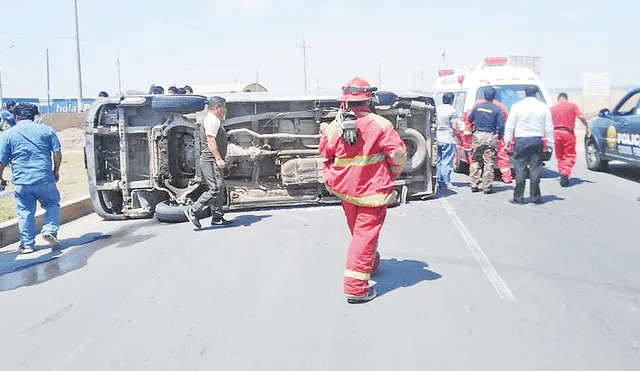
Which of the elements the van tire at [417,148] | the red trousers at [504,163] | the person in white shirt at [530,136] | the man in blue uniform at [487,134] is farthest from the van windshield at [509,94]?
the van tire at [417,148]

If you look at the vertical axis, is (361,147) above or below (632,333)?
above

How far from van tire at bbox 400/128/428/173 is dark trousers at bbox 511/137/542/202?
131 cm

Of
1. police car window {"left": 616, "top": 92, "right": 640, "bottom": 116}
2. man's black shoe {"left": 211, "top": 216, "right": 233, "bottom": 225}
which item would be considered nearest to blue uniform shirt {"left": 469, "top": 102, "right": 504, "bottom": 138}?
police car window {"left": 616, "top": 92, "right": 640, "bottom": 116}

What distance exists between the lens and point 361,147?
4.54 metres

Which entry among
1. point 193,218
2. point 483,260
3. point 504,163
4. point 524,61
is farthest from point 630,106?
point 193,218

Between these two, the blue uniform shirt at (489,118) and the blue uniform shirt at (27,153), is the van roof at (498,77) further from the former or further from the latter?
the blue uniform shirt at (27,153)

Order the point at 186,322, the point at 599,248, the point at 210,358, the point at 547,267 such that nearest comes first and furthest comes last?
the point at 210,358 → the point at 186,322 → the point at 547,267 → the point at 599,248

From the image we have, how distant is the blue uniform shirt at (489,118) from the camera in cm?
921

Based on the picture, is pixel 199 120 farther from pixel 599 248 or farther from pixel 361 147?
pixel 599 248

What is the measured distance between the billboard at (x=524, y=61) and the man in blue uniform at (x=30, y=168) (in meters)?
12.8

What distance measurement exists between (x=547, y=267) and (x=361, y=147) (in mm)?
2207

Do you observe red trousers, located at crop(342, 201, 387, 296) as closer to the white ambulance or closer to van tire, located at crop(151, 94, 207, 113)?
van tire, located at crop(151, 94, 207, 113)

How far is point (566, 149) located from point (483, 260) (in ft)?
17.0

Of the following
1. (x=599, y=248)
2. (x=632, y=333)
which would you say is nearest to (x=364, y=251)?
(x=632, y=333)
